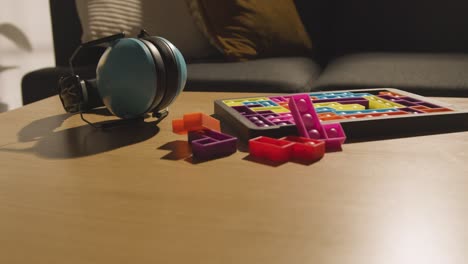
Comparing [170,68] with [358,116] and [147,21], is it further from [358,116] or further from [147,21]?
[147,21]

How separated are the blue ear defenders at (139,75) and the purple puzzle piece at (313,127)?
0.17 metres

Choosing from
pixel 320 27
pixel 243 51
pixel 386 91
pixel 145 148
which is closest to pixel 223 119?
pixel 145 148

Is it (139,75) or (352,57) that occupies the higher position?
(139,75)

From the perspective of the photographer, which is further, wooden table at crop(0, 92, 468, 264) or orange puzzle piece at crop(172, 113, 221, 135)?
orange puzzle piece at crop(172, 113, 221, 135)

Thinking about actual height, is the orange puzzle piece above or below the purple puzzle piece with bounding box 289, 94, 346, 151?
below

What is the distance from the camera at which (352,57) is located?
153 cm

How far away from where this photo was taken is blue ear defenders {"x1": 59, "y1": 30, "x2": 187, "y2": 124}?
0.62 m

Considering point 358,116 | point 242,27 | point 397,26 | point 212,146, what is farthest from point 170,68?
point 397,26

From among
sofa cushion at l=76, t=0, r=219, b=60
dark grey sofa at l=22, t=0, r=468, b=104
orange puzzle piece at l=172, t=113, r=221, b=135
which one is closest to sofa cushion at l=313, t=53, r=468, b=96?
dark grey sofa at l=22, t=0, r=468, b=104

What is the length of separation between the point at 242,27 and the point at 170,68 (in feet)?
2.97

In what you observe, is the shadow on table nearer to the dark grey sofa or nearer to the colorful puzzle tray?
the colorful puzzle tray

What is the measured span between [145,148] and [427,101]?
0.44m

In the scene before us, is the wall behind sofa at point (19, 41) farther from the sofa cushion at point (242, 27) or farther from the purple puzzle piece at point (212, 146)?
the purple puzzle piece at point (212, 146)

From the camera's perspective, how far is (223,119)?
707mm
